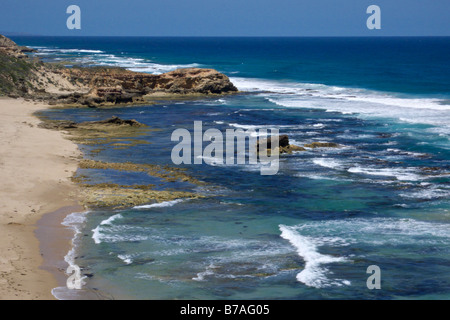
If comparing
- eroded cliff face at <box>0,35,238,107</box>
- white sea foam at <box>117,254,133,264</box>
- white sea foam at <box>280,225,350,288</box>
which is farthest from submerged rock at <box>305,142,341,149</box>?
eroded cliff face at <box>0,35,238,107</box>

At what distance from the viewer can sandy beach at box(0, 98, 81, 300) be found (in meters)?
14.6

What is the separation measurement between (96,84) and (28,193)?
119 feet

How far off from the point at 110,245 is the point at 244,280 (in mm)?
4488

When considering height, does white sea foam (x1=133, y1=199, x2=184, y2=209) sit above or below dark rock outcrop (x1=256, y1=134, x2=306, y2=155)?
below

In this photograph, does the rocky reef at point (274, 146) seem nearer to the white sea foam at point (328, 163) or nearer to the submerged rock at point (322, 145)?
the submerged rock at point (322, 145)

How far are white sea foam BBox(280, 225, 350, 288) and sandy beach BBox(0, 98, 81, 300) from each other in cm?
626

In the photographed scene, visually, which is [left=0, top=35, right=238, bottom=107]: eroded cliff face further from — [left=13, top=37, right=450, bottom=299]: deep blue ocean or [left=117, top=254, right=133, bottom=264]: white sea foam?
[left=117, top=254, right=133, bottom=264]: white sea foam

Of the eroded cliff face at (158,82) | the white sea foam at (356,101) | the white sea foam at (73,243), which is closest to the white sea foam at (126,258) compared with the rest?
the white sea foam at (73,243)

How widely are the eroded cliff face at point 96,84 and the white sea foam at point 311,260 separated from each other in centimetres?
3352

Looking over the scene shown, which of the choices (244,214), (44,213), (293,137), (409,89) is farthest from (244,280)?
(409,89)

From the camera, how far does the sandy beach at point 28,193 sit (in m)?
14.6

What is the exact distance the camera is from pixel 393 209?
21.5m
